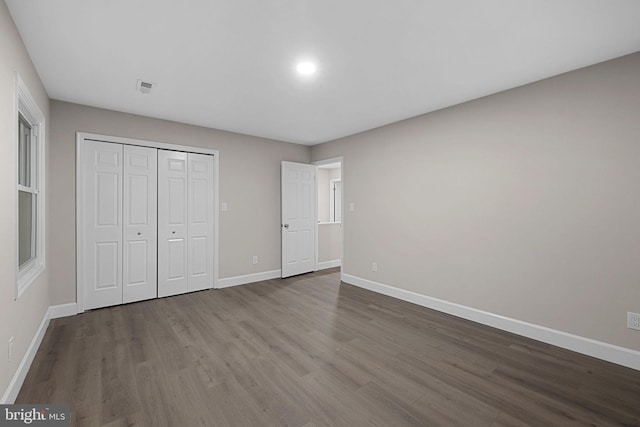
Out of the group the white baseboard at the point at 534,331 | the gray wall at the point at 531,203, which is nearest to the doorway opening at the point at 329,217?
the gray wall at the point at 531,203

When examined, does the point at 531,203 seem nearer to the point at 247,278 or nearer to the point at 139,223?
the point at 247,278

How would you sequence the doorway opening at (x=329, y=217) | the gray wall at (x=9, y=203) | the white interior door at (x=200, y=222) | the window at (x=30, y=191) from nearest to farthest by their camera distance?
the gray wall at (x=9, y=203) → the window at (x=30, y=191) → the white interior door at (x=200, y=222) → the doorway opening at (x=329, y=217)

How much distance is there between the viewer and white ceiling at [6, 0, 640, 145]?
5.78ft

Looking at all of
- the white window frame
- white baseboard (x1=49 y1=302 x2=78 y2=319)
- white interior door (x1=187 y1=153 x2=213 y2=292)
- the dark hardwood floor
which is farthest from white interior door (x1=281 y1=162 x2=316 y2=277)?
the white window frame

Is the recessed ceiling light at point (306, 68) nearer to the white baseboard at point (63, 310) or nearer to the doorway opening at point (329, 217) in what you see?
the doorway opening at point (329, 217)

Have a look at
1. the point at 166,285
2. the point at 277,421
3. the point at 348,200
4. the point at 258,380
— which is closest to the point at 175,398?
the point at 258,380

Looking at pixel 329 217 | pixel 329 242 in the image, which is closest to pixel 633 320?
pixel 329 242

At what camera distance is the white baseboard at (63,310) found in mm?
3215

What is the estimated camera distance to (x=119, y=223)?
364 cm

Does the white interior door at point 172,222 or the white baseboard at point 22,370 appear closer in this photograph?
the white baseboard at point 22,370

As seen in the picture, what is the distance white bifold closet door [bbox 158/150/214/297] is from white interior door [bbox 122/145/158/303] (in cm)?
9

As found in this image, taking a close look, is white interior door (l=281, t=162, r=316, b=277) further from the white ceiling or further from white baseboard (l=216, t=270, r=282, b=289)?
the white ceiling

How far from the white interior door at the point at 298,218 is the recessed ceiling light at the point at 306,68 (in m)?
2.56

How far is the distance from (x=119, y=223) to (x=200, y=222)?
1.00 meters
